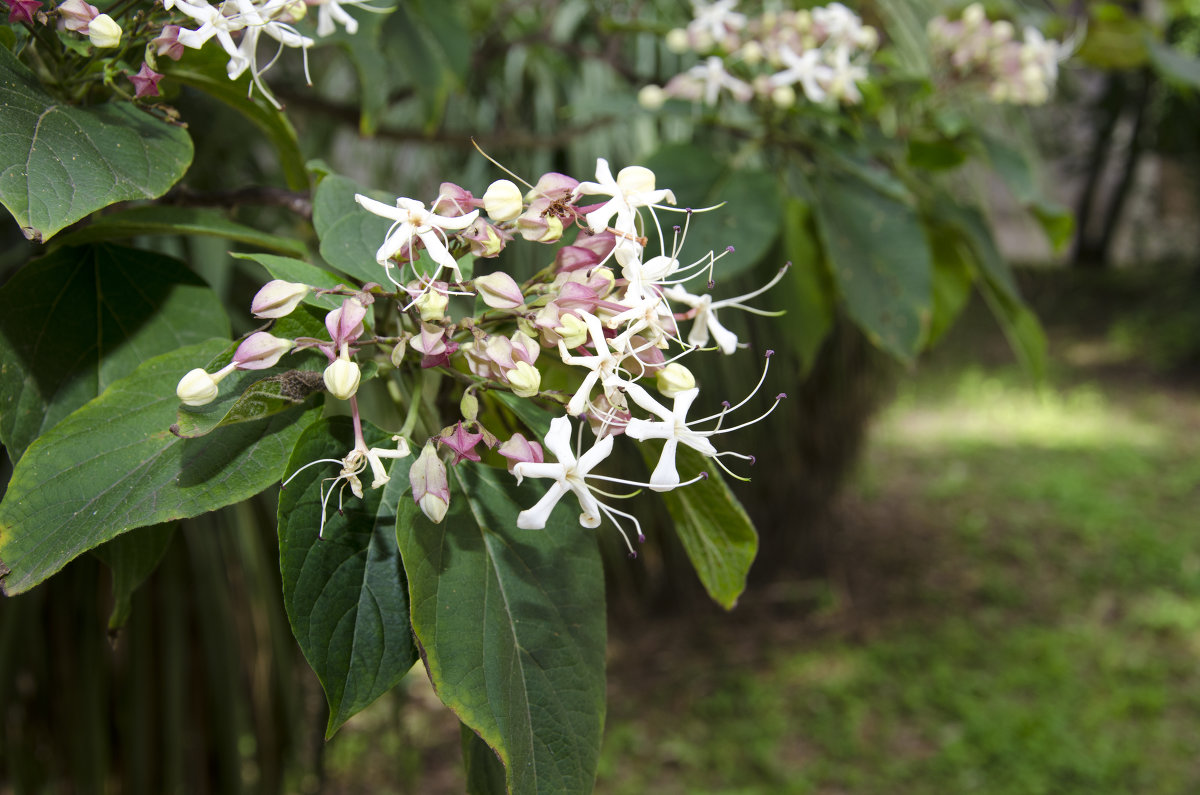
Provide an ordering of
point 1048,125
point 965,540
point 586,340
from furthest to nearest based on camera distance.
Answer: point 965,540 < point 1048,125 < point 586,340

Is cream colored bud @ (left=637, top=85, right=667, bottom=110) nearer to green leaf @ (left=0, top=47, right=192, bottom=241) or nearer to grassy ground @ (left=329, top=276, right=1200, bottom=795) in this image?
green leaf @ (left=0, top=47, right=192, bottom=241)

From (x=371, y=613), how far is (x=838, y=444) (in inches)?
82.0

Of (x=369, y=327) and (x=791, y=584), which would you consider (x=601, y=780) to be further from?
(x=369, y=327)

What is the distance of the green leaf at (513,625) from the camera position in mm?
295

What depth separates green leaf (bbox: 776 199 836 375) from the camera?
0.71 m

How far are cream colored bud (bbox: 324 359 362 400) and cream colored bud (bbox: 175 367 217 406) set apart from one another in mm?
37

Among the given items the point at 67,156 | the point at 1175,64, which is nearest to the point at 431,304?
the point at 67,156

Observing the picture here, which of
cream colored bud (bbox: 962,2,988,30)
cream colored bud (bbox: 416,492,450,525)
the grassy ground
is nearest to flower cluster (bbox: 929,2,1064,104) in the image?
cream colored bud (bbox: 962,2,988,30)

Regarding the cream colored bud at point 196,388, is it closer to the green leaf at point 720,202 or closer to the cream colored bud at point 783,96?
the green leaf at point 720,202

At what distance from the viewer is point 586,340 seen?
0.30 m

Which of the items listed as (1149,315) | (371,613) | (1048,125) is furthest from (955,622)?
(1149,315)

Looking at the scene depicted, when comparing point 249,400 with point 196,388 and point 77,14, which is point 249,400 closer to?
point 196,388

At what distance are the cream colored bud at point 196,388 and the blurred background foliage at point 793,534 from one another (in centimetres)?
12

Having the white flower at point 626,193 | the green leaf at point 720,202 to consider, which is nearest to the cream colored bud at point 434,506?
the white flower at point 626,193
